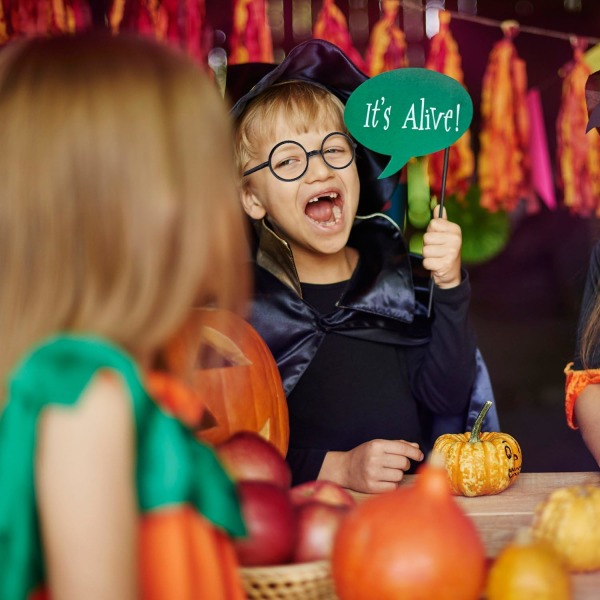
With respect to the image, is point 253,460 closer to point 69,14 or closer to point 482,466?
point 482,466

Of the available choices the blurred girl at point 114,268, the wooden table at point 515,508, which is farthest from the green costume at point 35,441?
the wooden table at point 515,508

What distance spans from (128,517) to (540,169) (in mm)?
4027

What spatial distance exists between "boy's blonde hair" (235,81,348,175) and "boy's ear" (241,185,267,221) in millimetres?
61

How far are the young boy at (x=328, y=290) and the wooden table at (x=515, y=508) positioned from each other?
0.31 meters

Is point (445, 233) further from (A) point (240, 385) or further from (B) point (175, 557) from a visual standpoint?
(B) point (175, 557)

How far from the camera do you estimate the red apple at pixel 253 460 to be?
137 centimetres

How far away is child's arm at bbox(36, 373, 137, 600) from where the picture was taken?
2.88 feet

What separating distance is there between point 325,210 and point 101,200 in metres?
1.35

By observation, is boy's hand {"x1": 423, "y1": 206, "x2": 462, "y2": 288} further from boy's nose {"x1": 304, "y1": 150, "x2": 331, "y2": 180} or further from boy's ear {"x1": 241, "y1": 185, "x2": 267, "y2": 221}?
boy's ear {"x1": 241, "y1": 185, "x2": 267, "y2": 221}

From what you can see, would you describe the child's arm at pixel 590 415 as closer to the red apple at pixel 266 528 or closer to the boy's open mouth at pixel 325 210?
the boy's open mouth at pixel 325 210

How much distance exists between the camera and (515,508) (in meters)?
1.73

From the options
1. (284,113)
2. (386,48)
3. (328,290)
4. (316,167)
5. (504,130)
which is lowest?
(328,290)

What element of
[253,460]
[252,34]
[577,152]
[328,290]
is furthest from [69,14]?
[253,460]

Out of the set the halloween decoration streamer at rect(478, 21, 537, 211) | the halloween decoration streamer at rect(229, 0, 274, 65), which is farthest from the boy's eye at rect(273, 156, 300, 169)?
the halloween decoration streamer at rect(478, 21, 537, 211)
